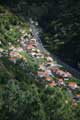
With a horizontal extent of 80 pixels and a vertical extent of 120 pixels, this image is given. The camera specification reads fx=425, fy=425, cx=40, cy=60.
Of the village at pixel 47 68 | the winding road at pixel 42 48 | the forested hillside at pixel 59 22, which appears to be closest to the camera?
the village at pixel 47 68

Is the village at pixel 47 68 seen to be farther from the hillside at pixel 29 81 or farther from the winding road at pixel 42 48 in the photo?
the winding road at pixel 42 48

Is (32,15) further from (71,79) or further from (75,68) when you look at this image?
(71,79)

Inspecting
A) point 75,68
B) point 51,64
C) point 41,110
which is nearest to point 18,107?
point 41,110

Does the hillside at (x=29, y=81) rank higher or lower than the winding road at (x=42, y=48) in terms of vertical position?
higher

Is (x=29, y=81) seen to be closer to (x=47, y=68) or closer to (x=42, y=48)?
(x=47, y=68)

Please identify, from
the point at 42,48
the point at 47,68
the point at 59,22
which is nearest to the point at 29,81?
the point at 47,68

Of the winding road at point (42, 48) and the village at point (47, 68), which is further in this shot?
the winding road at point (42, 48)

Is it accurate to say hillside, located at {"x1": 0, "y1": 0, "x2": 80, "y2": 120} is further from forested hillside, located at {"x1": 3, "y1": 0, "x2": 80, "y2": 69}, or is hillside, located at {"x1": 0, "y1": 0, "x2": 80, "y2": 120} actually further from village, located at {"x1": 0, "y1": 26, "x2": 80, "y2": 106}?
forested hillside, located at {"x1": 3, "y1": 0, "x2": 80, "y2": 69}

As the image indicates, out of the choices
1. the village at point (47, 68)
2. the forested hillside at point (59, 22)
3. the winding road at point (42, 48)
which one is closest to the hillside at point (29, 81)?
the village at point (47, 68)

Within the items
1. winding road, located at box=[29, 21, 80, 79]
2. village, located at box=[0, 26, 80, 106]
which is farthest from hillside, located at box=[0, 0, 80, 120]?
winding road, located at box=[29, 21, 80, 79]
